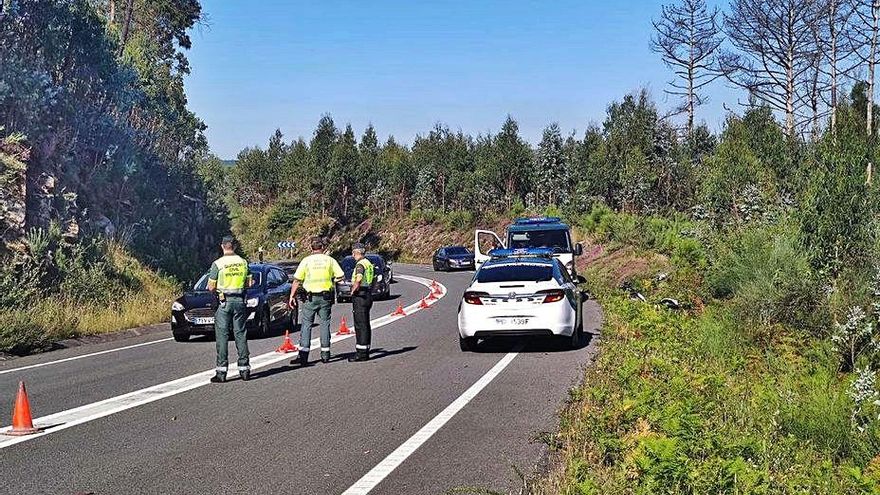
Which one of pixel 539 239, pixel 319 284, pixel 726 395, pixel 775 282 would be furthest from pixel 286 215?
pixel 726 395

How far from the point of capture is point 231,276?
12.6 m

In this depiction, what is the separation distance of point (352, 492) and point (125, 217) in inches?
1100

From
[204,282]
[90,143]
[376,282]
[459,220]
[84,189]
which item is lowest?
[376,282]

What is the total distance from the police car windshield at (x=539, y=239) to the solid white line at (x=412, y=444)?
13822 millimetres

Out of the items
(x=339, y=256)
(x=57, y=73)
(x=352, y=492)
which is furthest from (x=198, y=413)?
(x=339, y=256)

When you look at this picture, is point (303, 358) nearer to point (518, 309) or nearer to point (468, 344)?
point (468, 344)

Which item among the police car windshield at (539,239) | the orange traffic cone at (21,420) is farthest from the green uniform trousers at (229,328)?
the police car windshield at (539,239)

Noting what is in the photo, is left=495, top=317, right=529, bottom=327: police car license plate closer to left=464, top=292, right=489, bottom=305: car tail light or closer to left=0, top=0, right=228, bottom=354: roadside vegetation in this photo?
left=464, top=292, right=489, bottom=305: car tail light

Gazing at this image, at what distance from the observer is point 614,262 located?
126ft

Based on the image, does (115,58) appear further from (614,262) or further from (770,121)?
(770,121)

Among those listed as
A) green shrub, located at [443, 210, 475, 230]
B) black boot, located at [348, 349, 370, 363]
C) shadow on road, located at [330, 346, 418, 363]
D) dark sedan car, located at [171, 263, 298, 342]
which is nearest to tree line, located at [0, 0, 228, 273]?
dark sedan car, located at [171, 263, 298, 342]

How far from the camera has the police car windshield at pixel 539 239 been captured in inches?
1024

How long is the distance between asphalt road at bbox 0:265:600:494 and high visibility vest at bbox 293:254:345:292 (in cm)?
117

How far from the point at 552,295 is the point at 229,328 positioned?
5038 mm
